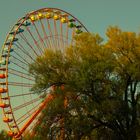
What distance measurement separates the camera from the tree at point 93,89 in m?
26.5

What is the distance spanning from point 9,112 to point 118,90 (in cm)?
1200

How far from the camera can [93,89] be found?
1056 inches

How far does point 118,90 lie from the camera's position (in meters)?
26.9

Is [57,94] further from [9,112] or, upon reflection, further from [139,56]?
[9,112]

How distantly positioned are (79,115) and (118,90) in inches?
110

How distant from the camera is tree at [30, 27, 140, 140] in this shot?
26531 mm

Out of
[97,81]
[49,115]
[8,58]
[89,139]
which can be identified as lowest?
[89,139]

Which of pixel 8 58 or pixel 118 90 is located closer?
pixel 118 90

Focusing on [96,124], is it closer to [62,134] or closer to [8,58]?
[62,134]

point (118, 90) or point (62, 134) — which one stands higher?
point (118, 90)

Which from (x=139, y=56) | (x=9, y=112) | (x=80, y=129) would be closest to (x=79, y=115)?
A: (x=80, y=129)

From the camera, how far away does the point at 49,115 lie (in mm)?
26734

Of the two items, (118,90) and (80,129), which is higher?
(118,90)

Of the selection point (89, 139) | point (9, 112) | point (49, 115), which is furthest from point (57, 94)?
point (9, 112)
